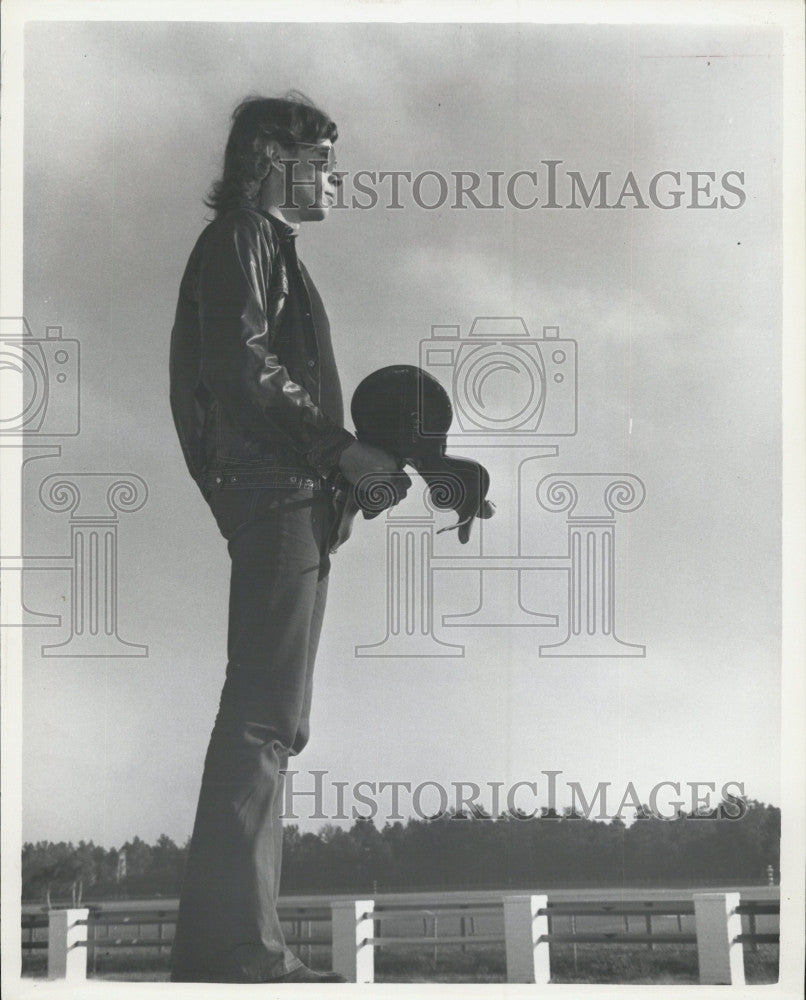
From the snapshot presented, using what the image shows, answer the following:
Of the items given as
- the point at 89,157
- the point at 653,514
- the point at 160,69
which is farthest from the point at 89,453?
the point at 653,514

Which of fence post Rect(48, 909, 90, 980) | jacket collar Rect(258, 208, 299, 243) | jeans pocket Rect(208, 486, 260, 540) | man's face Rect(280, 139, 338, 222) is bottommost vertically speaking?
fence post Rect(48, 909, 90, 980)

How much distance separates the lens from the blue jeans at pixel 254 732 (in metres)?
5.78

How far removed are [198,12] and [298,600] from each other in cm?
249

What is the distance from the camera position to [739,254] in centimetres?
607

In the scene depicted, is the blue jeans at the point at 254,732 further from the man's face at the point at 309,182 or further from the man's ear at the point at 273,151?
the man's ear at the point at 273,151

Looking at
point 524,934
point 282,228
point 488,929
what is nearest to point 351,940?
point 488,929

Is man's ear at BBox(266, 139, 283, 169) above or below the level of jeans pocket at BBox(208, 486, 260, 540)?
above

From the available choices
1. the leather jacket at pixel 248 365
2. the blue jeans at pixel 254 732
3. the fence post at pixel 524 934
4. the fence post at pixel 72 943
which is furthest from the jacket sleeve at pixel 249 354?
the fence post at pixel 72 943

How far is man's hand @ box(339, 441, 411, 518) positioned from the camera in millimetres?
5941

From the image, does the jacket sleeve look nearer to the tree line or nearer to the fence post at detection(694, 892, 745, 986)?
the tree line

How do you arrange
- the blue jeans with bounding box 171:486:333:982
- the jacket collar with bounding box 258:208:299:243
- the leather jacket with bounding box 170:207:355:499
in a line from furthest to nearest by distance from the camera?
1. the jacket collar with bounding box 258:208:299:243
2. the leather jacket with bounding box 170:207:355:499
3. the blue jeans with bounding box 171:486:333:982

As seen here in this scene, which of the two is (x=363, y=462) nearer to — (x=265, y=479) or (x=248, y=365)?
(x=265, y=479)

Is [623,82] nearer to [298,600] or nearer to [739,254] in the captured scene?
[739,254]

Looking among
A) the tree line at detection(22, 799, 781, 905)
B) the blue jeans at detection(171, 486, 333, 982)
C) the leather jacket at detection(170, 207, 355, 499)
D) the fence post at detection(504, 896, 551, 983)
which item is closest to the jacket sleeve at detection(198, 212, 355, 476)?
the leather jacket at detection(170, 207, 355, 499)
